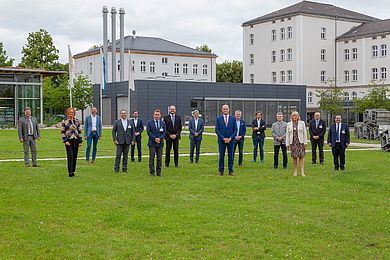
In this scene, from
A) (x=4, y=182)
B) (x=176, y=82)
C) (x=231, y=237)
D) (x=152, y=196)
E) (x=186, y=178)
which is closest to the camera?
(x=231, y=237)

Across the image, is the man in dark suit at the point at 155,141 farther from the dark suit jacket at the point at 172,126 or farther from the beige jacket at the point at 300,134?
the beige jacket at the point at 300,134

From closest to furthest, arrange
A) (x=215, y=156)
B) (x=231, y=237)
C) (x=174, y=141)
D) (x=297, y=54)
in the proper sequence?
(x=231, y=237)
(x=174, y=141)
(x=215, y=156)
(x=297, y=54)

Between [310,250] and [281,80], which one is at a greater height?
[281,80]

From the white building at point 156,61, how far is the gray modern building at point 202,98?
1156 cm

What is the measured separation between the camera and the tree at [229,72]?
10712 centimetres

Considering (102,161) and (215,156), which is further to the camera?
(215,156)

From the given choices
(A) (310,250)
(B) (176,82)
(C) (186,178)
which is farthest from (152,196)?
(B) (176,82)

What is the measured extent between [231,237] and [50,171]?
1047cm

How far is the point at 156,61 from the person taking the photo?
299 feet

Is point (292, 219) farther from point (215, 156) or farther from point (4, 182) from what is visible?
point (215, 156)

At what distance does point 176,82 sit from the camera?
70625 millimetres

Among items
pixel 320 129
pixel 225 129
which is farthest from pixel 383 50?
pixel 225 129

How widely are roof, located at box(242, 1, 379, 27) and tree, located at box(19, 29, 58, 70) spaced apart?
27.2 m

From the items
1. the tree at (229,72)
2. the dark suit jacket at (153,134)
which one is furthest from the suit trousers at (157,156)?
the tree at (229,72)
